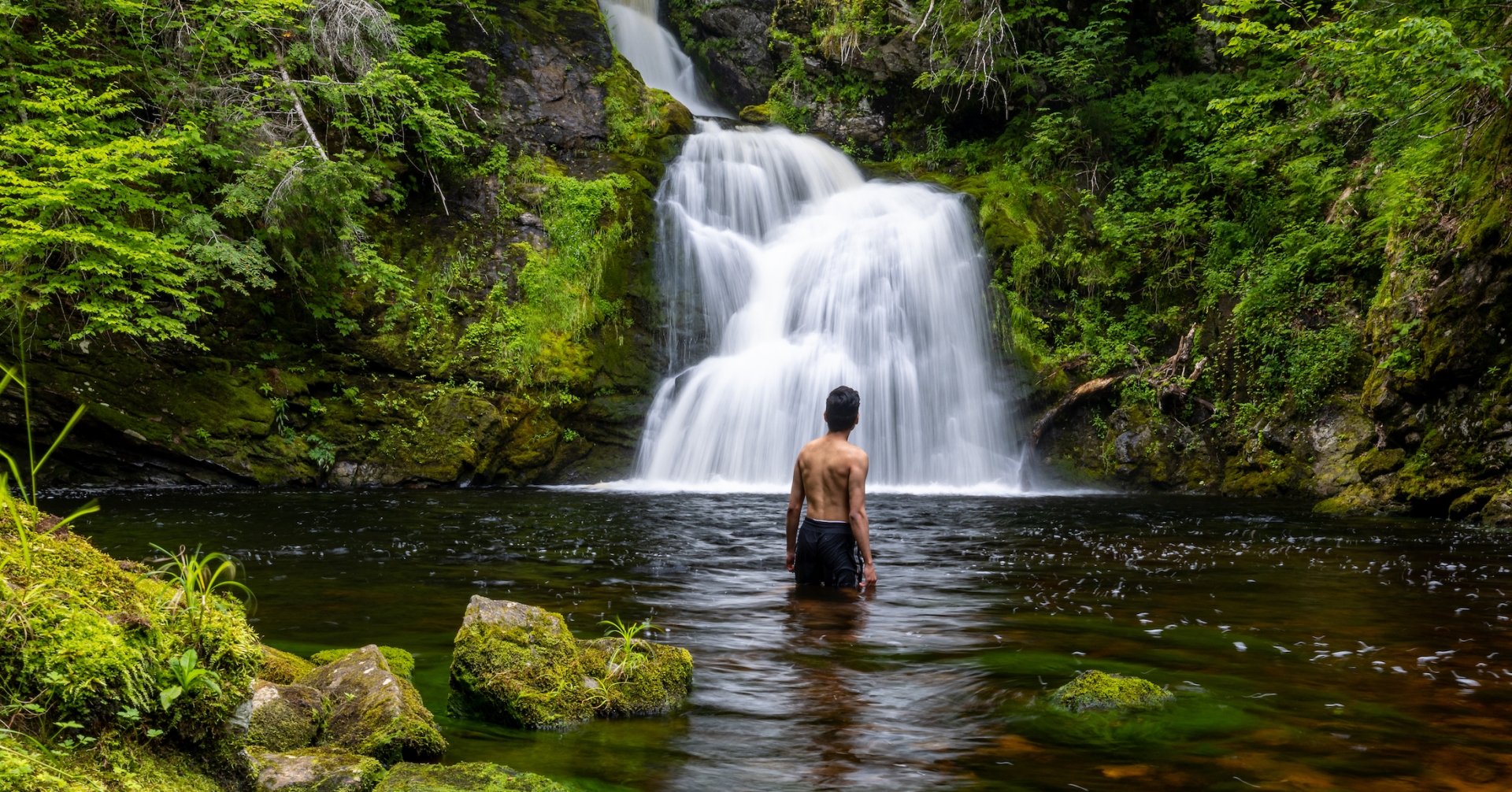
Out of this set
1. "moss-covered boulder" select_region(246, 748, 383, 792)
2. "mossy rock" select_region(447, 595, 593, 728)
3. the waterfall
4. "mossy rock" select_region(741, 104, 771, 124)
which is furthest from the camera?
the waterfall

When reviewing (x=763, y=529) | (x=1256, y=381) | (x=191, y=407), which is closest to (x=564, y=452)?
(x=191, y=407)

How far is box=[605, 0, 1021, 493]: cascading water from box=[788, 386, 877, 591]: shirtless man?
317 inches

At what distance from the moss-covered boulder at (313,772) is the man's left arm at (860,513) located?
3694 millimetres

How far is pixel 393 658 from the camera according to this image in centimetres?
387

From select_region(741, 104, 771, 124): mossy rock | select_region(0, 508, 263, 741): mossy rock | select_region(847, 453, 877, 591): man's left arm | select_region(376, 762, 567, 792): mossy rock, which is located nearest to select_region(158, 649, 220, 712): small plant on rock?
select_region(0, 508, 263, 741): mossy rock

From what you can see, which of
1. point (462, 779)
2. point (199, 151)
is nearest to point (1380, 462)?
point (462, 779)

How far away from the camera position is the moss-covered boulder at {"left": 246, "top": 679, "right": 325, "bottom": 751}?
2600 millimetres

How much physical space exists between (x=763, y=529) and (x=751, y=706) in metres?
5.72

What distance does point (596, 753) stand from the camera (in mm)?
3102

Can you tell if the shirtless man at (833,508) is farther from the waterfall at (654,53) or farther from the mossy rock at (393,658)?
the waterfall at (654,53)

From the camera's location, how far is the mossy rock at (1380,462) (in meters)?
10.9

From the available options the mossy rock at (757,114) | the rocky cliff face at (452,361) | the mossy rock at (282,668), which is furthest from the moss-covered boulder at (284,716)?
the mossy rock at (757,114)

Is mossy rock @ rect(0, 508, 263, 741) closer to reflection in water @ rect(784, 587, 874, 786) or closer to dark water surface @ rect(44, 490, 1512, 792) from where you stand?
dark water surface @ rect(44, 490, 1512, 792)

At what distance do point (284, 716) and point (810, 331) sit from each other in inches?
563
